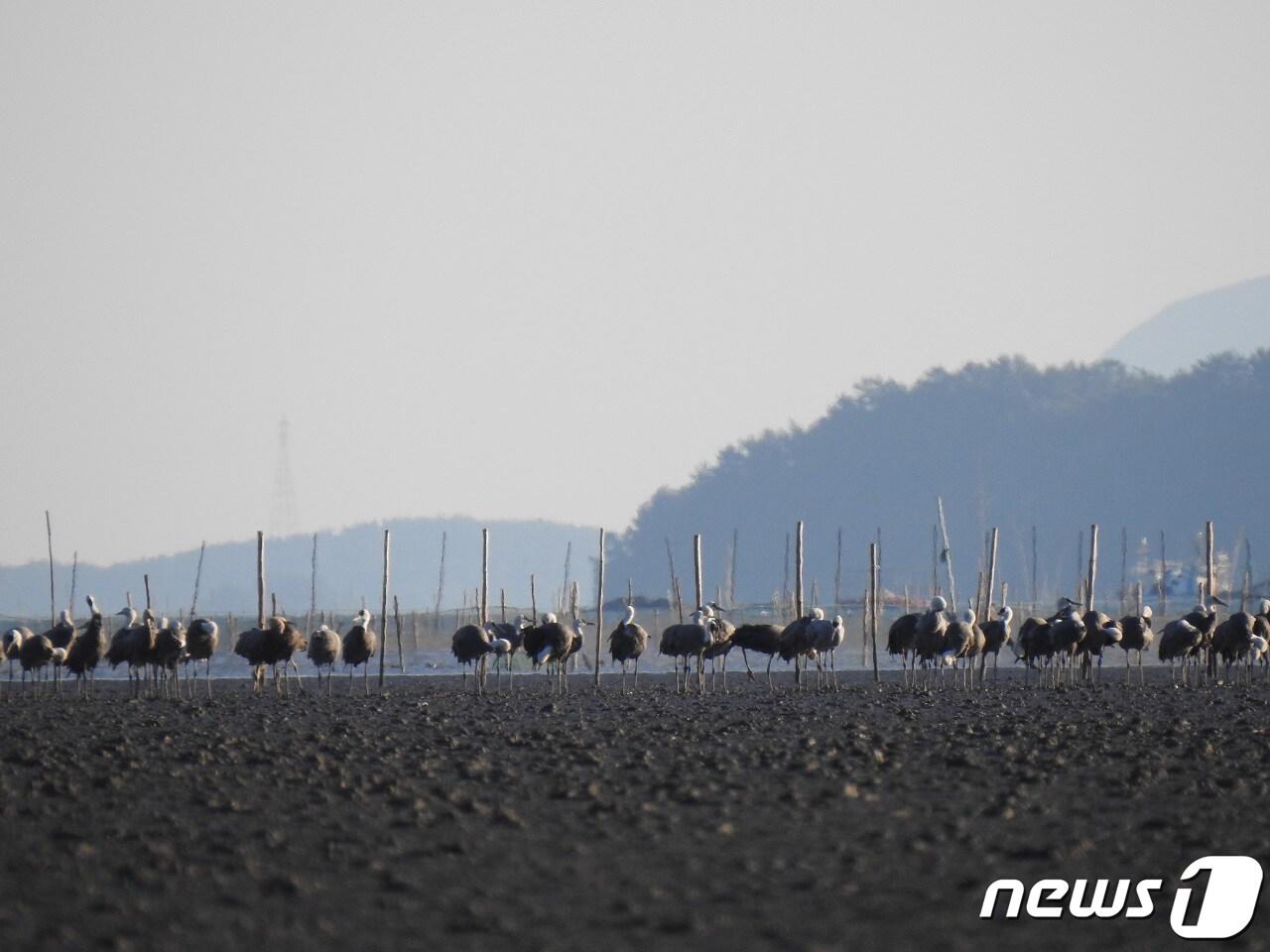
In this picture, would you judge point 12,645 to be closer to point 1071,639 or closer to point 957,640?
point 957,640

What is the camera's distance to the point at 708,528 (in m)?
166

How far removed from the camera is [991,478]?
158750 mm

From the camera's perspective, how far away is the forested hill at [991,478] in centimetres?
15012

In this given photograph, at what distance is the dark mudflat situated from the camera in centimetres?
1454

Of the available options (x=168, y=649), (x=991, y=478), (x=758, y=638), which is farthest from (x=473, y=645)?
(x=991, y=478)

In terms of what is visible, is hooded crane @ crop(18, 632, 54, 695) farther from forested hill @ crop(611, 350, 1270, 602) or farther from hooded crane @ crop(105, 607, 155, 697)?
forested hill @ crop(611, 350, 1270, 602)

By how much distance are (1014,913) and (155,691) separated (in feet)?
118

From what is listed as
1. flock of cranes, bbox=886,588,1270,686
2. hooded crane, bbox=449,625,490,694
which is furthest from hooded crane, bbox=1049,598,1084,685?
hooded crane, bbox=449,625,490,694

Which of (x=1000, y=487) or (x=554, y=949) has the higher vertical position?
(x=1000, y=487)

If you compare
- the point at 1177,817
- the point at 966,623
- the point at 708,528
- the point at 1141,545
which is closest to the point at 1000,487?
the point at 1141,545

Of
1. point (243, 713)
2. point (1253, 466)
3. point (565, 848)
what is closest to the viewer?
point (565, 848)

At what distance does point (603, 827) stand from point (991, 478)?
14246 cm

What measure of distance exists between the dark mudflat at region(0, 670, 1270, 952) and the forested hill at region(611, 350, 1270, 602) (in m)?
114

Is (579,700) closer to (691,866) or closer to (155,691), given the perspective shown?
(155,691)
